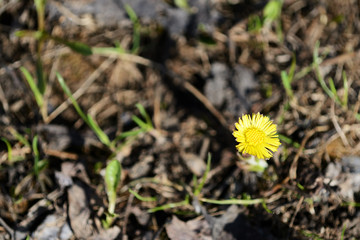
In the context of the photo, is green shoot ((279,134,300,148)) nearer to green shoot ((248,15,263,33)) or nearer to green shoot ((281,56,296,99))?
green shoot ((281,56,296,99))

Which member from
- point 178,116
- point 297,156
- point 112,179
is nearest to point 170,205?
point 112,179

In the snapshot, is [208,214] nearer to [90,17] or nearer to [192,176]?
[192,176]

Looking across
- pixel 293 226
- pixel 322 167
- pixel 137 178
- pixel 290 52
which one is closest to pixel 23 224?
pixel 137 178

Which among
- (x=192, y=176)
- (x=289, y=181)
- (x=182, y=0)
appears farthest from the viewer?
(x=182, y=0)

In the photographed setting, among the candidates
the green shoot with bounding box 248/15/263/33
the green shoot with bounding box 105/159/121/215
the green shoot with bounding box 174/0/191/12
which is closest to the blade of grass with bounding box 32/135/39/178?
the green shoot with bounding box 105/159/121/215

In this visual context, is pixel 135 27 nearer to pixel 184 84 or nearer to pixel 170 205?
pixel 184 84

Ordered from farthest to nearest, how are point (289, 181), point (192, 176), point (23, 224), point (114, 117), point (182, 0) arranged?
point (182, 0) < point (114, 117) < point (192, 176) < point (289, 181) < point (23, 224)

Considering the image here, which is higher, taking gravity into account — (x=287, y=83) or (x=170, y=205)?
(x=287, y=83)
